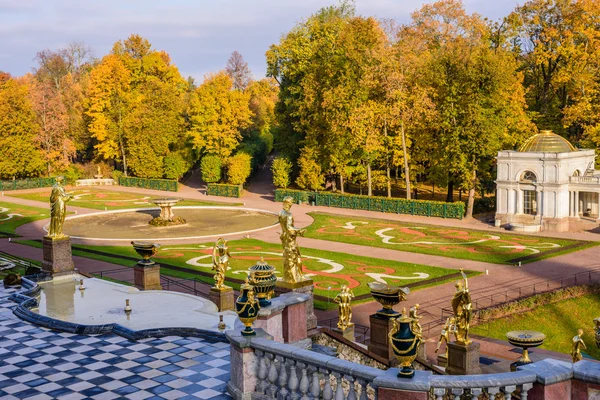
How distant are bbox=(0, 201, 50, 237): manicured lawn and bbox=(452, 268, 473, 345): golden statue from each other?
38.9 meters

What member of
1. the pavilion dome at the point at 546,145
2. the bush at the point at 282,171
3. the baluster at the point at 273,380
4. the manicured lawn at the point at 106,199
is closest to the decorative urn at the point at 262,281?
the baluster at the point at 273,380

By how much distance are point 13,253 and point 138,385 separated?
96.1ft

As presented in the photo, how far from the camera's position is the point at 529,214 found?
49188 mm

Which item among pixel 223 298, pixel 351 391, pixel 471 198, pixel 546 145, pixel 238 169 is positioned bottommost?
pixel 223 298

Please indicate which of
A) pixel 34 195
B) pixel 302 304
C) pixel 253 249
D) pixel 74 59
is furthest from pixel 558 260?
pixel 74 59

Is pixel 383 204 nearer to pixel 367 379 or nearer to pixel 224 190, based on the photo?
pixel 224 190

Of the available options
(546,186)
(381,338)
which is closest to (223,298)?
(381,338)

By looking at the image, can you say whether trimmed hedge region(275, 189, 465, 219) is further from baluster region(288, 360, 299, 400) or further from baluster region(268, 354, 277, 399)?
baluster region(288, 360, 299, 400)

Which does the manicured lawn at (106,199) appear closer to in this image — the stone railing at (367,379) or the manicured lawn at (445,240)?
the manicured lawn at (445,240)

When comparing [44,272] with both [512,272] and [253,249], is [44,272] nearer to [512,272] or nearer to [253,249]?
[253,249]

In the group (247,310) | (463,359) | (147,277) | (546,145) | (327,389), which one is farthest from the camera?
(546,145)

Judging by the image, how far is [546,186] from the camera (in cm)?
4781

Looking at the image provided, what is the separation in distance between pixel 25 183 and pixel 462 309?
74867mm

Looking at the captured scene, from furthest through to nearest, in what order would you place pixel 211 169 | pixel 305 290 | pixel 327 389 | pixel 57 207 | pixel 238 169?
pixel 211 169
pixel 238 169
pixel 57 207
pixel 305 290
pixel 327 389
